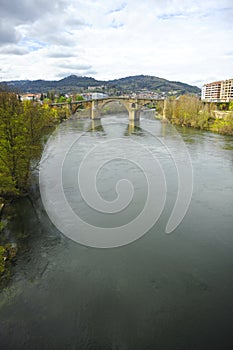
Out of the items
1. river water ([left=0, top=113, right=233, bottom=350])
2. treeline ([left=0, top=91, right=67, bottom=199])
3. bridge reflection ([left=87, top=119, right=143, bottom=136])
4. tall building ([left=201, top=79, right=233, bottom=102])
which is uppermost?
tall building ([left=201, top=79, right=233, bottom=102])

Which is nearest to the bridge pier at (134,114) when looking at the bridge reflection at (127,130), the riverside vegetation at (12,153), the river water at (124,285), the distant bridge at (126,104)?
the distant bridge at (126,104)

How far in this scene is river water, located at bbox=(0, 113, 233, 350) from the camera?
5.73 m

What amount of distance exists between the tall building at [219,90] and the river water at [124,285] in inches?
2897

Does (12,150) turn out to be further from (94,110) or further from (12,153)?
(94,110)

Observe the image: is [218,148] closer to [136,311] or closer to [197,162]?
[197,162]

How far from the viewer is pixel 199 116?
1393 inches

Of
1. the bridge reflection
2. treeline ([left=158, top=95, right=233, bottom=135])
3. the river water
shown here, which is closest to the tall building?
treeline ([left=158, top=95, right=233, bottom=135])

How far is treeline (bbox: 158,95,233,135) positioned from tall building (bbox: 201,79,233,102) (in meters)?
40.6

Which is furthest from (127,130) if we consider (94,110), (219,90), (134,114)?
(219,90)

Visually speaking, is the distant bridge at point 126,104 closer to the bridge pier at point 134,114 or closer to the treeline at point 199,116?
the bridge pier at point 134,114

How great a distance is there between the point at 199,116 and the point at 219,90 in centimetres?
6476

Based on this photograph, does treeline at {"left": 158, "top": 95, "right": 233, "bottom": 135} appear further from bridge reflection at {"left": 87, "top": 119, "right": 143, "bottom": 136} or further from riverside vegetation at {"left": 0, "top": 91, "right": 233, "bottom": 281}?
riverside vegetation at {"left": 0, "top": 91, "right": 233, "bottom": 281}

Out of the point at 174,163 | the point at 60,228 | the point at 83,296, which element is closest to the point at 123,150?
the point at 174,163

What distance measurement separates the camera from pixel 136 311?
6.33 m
